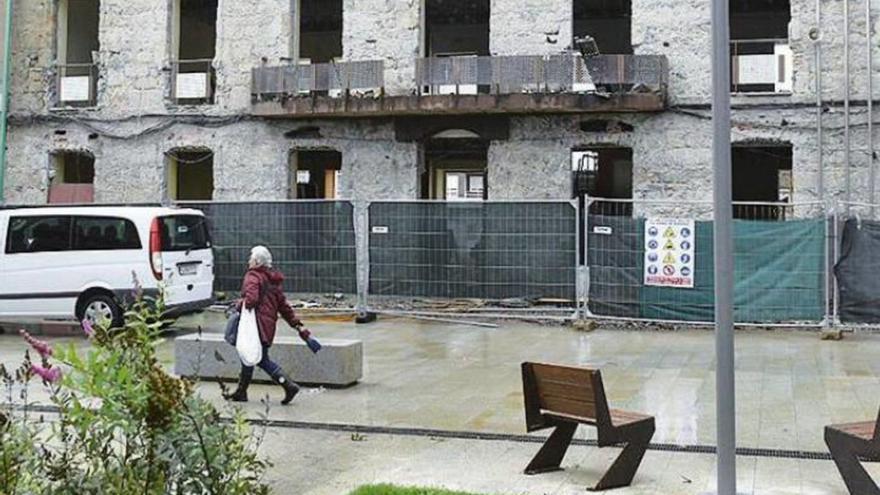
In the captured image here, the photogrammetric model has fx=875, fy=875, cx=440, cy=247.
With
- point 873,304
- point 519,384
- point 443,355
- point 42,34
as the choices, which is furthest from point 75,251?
point 873,304

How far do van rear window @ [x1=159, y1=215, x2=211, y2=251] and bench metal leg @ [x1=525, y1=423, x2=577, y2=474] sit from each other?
8726 mm

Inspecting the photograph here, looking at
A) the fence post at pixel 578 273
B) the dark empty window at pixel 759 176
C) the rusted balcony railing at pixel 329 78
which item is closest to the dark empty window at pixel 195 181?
the rusted balcony railing at pixel 329 78

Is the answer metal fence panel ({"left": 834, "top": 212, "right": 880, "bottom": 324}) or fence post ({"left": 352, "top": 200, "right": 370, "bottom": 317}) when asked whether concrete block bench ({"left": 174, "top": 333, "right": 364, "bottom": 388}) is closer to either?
fence post ({"left": 352, "top": 200, "right": 370, "bottom": 317})

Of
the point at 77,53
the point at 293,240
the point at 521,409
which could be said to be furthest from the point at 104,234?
the point at 77,53

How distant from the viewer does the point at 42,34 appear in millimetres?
20922

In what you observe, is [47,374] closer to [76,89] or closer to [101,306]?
[101,306]

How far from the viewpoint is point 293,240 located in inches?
635

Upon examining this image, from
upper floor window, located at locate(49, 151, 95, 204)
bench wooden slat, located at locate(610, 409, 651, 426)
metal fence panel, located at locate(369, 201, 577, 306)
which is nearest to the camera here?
bench wooden slat, located at locate(610, 409, 651, 426)

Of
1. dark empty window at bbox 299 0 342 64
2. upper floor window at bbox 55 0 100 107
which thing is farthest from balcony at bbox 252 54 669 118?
upper floor window at bbox 55 0 100 107

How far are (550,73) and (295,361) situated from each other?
394 inches

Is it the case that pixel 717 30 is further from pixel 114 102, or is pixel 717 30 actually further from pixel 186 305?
pixel 114 102

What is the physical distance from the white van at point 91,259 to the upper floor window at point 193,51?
7065 mm

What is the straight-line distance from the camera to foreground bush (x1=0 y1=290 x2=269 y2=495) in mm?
3338

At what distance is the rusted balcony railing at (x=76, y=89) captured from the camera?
20.7 metres
